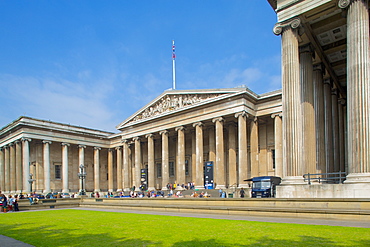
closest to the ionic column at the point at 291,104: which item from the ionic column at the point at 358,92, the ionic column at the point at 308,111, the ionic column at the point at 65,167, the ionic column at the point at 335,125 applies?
the ionic column at the point at 308,111

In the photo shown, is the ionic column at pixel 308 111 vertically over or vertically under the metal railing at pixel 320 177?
over

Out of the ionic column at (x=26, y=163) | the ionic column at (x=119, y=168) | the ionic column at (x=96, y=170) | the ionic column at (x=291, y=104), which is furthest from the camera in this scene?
the ionic column at (x=96, y=170)

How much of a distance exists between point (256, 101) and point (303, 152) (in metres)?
20.6

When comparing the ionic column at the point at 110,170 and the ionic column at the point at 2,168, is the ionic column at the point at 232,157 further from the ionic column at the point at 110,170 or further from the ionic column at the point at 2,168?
the ionic column at the point at 2,168

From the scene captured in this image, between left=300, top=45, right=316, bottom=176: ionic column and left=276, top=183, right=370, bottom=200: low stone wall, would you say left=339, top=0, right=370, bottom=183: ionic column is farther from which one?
left=300, top=45, right=316, bottom=176: ionic column

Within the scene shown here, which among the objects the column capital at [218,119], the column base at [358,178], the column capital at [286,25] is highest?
the column capital at [286,25]

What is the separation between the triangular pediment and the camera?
39.9 m

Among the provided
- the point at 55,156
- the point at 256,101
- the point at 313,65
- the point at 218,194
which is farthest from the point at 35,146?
the point at 313,65

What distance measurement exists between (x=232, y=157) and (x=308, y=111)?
2060cm

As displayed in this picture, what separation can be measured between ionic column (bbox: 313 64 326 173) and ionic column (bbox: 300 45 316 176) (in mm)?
1982

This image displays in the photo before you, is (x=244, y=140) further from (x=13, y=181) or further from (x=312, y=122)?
(x=13, y=181)

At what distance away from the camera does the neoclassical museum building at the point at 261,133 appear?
1608 cm

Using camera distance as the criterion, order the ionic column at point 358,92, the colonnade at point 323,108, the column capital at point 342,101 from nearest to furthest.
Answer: the ionic column at point 358,92 < the colonnade at point 323,108 < the column capital at point 342,101

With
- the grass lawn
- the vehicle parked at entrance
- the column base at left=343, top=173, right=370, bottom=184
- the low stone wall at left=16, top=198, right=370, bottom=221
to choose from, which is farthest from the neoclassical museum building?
the grass lawn
